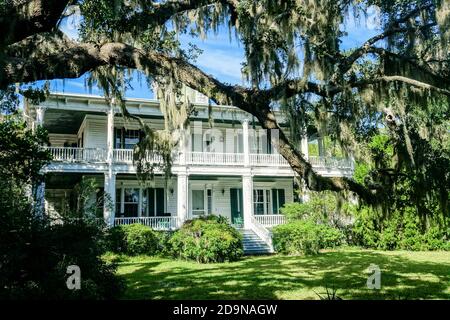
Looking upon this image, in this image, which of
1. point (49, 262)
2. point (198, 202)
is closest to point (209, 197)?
point (198, 202)

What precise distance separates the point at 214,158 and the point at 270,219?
4.12m

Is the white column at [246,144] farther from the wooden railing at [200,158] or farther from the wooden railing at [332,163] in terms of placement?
the wooden railing at [332,163]

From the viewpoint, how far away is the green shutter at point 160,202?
2058 centimetres

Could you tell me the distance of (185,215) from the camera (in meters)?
18.7

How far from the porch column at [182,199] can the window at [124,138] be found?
3.14 meters

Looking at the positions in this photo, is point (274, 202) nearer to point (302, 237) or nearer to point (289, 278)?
point (302, 237)

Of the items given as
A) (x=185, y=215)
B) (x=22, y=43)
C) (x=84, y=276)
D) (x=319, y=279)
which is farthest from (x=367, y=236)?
(x=22, y=43)

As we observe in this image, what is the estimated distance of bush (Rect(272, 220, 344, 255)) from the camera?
1577cm

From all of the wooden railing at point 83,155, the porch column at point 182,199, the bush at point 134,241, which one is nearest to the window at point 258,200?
the porch column at point 182,199

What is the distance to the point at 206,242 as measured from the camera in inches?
531

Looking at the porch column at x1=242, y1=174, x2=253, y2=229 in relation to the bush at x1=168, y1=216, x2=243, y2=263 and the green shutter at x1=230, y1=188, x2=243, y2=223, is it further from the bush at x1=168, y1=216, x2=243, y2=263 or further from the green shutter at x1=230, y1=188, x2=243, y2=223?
the bush at x1=168, y1=216, x2=243, y2=263

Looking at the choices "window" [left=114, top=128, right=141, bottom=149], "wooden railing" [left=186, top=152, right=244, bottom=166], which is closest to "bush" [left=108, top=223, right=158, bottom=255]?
"wooden railing" [left=186, top=152, right=244, bottom=166]

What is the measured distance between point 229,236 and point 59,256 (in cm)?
848

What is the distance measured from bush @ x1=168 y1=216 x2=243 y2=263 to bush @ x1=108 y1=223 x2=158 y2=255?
1042 millimetres
